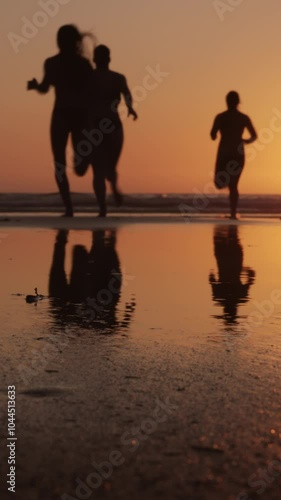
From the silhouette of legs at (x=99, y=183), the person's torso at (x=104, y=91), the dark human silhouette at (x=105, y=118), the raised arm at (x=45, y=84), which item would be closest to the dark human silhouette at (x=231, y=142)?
the dark human silhouette at (x=105, y=118)

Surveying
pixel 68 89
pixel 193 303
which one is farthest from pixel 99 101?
pixel 193 303

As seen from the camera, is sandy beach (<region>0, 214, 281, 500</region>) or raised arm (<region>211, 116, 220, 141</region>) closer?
sandy beach (<region>0, 214, 281, 500</region>)

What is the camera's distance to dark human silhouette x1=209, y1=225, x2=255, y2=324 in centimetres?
405

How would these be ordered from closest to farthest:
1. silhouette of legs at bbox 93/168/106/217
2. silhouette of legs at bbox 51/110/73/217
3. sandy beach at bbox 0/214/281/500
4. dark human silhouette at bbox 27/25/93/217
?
sandy beach at bbox 0/214/281/500
dark human silhouette at bbox 27/25/93/217
silhouette of legs at bbox 51/110/73/217
silhouette of legs at bbox 93/168/106/217

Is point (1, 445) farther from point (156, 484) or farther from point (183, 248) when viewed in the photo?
point (183, 248)

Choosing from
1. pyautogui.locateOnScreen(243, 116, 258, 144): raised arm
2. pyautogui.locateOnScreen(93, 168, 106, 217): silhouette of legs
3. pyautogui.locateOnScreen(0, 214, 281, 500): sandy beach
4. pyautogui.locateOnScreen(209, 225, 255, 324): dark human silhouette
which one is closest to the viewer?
pyautogui.locateOnScreen(0, 214, 281, 500): sandy beach

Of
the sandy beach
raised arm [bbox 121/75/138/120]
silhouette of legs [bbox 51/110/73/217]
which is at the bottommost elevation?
the sandy beach

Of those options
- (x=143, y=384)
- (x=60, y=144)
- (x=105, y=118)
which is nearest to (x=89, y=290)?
(x=143, y=384)

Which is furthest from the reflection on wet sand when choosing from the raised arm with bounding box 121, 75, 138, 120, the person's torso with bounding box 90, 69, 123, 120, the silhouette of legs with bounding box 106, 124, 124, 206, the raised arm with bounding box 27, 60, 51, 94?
the silhouette of legs with bounding box 106, 124, 124, 206

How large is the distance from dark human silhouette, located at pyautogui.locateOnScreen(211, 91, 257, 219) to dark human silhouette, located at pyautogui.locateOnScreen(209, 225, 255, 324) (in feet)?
20.1

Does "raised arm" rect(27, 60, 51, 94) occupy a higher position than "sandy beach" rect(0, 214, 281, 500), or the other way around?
"raised arm" rect(27, 60, 51, 94)

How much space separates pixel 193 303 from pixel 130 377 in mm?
1672

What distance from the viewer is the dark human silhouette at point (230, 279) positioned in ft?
13.3

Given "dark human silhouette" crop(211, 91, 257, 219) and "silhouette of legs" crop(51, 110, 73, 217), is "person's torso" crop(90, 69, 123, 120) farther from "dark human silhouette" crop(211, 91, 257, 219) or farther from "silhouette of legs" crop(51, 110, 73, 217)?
"dark human silhouette" crop(211, 91, 257, 219)
